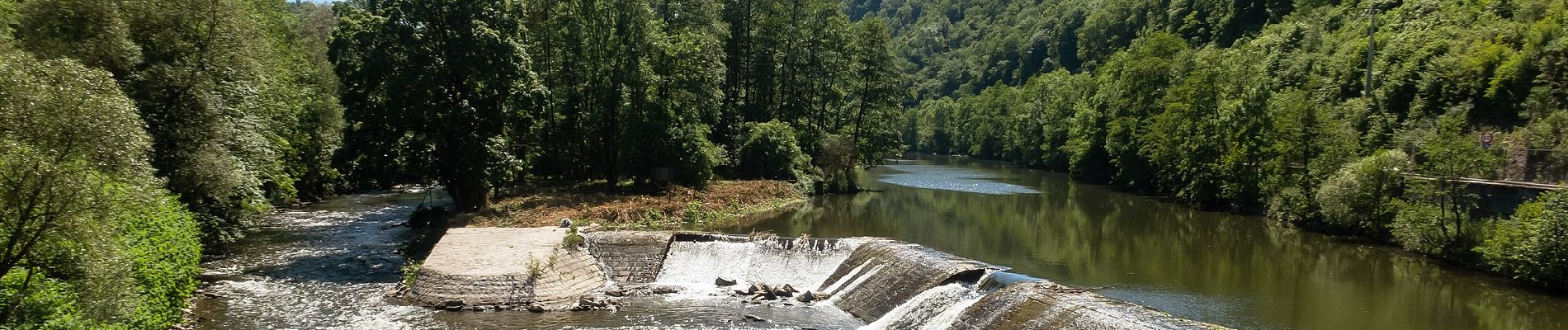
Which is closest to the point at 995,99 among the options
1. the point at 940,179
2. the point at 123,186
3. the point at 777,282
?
the point at 940,179

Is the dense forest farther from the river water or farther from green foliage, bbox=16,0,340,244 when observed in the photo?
the river water

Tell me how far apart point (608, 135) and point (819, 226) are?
1403 centimetres

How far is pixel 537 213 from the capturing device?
33.2 meters

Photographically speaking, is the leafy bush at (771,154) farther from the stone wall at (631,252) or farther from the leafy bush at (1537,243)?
the leafy bush at (1537,243)

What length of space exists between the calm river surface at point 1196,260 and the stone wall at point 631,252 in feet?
27.6

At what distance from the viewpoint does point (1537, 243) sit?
895 inches

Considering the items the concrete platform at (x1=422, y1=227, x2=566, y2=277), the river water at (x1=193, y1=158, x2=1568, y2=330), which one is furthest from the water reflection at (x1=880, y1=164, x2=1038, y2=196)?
the concrete platform at (x1=422, y1=227, x2=566, y2=277)

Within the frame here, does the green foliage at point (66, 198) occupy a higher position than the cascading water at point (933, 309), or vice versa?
the green foliage at point (66, 198)

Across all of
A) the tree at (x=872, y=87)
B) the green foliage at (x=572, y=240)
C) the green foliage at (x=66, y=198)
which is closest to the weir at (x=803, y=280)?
the green foliage at (x=572, y=240)

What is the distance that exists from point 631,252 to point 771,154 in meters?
25.9

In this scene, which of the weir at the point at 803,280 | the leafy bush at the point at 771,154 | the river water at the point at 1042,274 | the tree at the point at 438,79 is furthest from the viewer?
the leafy bush at the point at 771,154

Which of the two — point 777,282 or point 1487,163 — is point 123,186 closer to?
point 777,282

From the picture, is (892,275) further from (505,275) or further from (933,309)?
(505,275)

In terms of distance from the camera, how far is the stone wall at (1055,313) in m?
15.9
